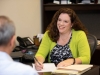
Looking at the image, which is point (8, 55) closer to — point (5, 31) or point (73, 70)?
point (5, 31)

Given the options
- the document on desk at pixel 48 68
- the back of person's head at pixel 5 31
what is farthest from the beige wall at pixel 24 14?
the back of person's head at pixel 5 31

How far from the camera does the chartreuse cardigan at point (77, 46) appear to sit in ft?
8.50

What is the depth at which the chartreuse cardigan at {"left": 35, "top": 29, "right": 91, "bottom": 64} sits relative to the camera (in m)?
2.59

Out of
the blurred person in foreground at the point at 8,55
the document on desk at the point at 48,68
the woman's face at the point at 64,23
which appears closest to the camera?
the blurred person in foreground at the point at 8,55

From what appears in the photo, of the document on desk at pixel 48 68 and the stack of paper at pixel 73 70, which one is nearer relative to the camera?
the stack of paper at pixel 73 70

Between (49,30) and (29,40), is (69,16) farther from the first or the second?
(29,40)

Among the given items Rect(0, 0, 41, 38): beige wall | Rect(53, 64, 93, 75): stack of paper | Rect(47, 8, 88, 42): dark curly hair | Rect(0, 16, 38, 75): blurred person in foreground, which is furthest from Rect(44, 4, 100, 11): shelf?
Rect(0, 16, 38, 75): blurred person in foreground

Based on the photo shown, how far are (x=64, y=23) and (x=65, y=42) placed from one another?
0.20 meters

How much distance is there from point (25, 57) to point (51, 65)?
0.40 m

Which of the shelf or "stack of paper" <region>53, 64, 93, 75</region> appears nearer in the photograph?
"stack of paper" <region>53, 64, 93, 75</region>

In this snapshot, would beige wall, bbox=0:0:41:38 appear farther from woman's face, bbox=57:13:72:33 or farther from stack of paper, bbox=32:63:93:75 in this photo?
stack of paper, bbox=32:63:93:75

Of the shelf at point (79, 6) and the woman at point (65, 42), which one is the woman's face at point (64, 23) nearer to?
the woman at point (65, 42)

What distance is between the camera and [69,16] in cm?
277

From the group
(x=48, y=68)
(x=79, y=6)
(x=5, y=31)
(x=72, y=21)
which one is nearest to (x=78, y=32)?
(x=72, y=21)
